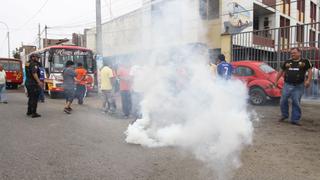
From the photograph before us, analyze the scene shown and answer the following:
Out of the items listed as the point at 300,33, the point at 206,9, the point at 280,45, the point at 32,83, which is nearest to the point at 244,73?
the point at 280,45

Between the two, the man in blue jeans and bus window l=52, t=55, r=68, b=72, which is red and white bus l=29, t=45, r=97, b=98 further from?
the man in blue jeans

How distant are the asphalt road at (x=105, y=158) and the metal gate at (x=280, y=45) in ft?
19.9

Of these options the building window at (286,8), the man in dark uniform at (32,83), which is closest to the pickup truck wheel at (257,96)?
the man in dark uniform at (32,83)

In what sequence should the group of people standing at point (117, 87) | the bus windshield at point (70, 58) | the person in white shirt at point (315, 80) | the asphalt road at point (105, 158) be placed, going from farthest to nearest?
the bus windshield at point (70, 58)
the person in white shirt at point (315, 80)
the group of people standing at point (117, 87)
the asphalt road at point (105, 158)

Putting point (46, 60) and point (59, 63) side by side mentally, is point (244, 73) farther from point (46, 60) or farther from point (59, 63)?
point (46, 60)

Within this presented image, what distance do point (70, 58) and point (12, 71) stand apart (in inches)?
424

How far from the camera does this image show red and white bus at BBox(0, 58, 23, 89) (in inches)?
1068

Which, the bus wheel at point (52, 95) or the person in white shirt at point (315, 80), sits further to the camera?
the bus wheel at point (52, 95)

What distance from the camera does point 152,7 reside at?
22.4 feet

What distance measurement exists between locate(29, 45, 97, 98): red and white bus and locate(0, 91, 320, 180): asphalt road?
904 cm

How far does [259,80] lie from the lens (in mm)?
13461

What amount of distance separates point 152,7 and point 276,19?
24.3 meters

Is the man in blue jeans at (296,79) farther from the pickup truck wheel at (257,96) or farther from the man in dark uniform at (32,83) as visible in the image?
the man in dark uniform at (32,83)

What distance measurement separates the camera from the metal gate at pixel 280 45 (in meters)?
13.8
